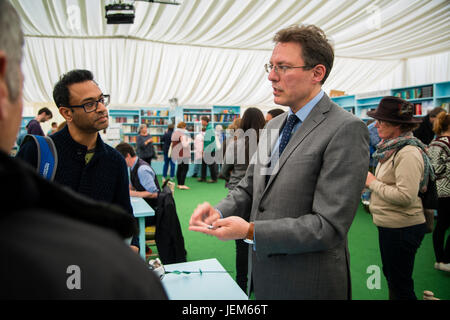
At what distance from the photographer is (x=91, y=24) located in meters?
8.84

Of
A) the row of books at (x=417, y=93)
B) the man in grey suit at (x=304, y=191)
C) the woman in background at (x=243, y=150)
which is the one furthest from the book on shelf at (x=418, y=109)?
the man in grey suit at (x=304, y=191)

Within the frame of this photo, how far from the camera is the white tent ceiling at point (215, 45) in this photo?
7434mm

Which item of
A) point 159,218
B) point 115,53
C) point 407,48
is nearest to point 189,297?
point 159,218

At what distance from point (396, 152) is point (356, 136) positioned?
4.07 feet

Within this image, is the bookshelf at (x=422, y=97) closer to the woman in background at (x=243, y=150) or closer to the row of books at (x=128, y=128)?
the woman in background at (x=243, y=150)

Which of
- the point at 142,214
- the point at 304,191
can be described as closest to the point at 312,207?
the point at 304,191

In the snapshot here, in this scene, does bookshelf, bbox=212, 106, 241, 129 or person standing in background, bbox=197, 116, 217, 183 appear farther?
bookshelf, bbox=212, 106, 241, 129

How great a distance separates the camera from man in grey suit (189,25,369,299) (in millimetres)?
1068

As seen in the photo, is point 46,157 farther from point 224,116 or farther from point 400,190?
point 224,116

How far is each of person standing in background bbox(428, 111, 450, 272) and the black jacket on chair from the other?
2.91 meters

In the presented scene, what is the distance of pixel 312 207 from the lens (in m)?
1.14

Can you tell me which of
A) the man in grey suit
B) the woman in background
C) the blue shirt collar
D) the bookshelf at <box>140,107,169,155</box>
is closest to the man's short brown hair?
the man in grey suit

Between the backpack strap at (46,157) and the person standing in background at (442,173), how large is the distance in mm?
3656

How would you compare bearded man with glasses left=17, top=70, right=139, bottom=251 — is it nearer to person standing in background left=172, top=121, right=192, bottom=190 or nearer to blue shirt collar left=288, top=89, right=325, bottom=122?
blue shirt collar left=288, top=89, right=325, bottom=122
